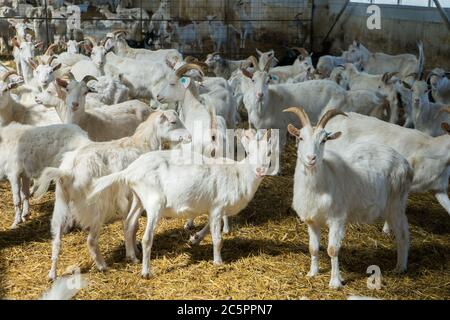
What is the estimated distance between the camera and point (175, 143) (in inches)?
250

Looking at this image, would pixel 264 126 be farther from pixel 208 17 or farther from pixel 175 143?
pixel 208 17

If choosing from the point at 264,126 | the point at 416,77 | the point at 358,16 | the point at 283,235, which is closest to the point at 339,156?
the point at 283,235

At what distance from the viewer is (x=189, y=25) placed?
63.7 feet

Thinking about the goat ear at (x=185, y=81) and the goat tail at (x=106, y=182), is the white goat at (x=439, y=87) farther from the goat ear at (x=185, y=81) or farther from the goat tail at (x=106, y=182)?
the goat tail at (x=106, y=182)

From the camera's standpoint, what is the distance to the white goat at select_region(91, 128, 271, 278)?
16.6 feet

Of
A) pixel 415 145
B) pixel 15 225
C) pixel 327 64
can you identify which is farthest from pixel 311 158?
pixel 327 64

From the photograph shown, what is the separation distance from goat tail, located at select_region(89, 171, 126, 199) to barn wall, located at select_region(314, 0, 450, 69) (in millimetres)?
11008

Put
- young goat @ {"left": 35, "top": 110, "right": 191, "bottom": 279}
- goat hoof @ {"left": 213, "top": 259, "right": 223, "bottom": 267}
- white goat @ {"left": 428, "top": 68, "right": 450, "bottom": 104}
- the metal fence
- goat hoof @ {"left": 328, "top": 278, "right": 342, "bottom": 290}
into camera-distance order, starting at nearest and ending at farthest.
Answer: goat hoof @ {"left": 328, "top": 278, "right": 342, "bottom": 290} → young goat @ {"left": 35, "top": 110, "right": 191, "bottom": 279} → goat hoof @ {"left": 213, "top": 259, "right": 223, "bottom": 267} → white goat @ {"left": 428, "top": 68, "right": 450, "bottom": 104} → the metal fence

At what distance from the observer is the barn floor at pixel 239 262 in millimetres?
4930

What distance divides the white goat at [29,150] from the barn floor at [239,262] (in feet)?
1.84

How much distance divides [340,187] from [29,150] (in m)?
3.26

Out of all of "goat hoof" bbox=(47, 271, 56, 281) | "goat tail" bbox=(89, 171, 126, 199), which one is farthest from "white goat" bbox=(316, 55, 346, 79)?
"goat hoof" bbox=(47, 271, 56, 281)

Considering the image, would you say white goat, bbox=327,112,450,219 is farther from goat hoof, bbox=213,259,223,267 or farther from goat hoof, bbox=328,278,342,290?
goat hoof, bbox=213,259,223,267
